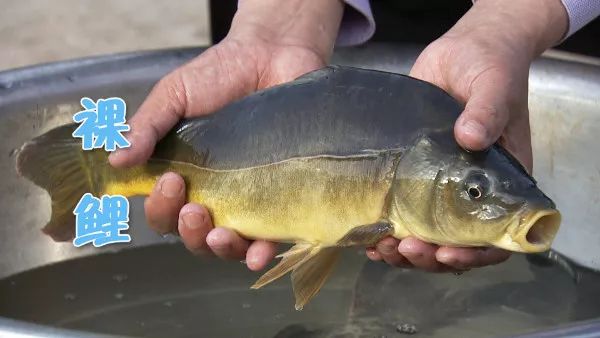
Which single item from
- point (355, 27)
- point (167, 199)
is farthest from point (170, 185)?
point (355, 27)

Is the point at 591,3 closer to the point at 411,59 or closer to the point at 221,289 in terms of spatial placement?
the point at 411,59

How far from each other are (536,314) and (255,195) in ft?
2.11

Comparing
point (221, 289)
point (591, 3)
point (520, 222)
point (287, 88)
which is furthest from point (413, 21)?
point (520, 222)

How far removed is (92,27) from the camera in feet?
11.8

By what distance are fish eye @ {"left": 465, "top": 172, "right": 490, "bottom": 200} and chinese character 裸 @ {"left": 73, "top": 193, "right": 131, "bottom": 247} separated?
41 cm

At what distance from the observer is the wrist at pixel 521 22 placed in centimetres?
146

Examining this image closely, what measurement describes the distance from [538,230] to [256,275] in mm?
749

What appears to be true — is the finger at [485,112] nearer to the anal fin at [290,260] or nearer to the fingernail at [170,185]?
the anal fin at [290,260]

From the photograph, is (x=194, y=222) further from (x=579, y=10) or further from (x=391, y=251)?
(x=579, y=10)

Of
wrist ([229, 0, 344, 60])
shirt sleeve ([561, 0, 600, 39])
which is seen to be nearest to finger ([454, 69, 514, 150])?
shirt sleeve ([561, 0, 600, 39])

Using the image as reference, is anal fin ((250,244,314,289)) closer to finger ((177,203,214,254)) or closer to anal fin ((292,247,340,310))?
anal fin ((292,247,340,310))

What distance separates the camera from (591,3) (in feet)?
5.06

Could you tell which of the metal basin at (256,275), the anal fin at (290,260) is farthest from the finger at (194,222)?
the metal basin at (256,275)

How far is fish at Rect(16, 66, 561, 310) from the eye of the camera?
3.63ft
